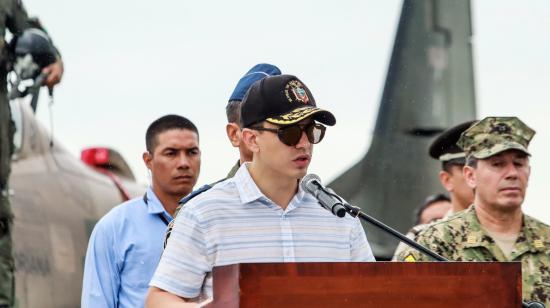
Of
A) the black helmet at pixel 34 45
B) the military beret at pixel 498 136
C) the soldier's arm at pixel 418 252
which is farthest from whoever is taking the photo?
the black helmet at pixel 34 45

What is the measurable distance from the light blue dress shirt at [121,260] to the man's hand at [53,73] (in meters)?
2.09

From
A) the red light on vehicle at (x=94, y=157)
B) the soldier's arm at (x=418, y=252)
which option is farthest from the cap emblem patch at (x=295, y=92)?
the red light on vehicle at (x=94, y=157)

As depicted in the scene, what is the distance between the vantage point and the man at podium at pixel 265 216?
3.27 m

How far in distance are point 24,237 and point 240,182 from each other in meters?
4.32

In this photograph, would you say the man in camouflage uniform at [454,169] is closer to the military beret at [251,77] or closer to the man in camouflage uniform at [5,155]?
the military beret at [251,77]

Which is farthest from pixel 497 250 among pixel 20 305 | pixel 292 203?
pixel 20 305

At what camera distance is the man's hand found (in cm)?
729

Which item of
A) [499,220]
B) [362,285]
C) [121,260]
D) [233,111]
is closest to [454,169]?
[499,220]

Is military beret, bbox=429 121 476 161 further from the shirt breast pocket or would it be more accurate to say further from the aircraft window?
the aircraft window

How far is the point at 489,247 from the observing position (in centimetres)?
460

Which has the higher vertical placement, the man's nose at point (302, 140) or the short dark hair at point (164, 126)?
the short dark hair at point (164, 126)

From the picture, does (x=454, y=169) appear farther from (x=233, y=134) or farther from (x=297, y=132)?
(x=297, y=132)

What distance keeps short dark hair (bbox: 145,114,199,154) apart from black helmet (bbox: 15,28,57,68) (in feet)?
4.59

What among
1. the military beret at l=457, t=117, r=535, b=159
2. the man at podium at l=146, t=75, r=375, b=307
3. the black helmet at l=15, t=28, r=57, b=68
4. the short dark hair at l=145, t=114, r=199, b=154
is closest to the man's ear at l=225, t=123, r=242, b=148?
the man at podium at l=146, t=75, r=375, b=307
